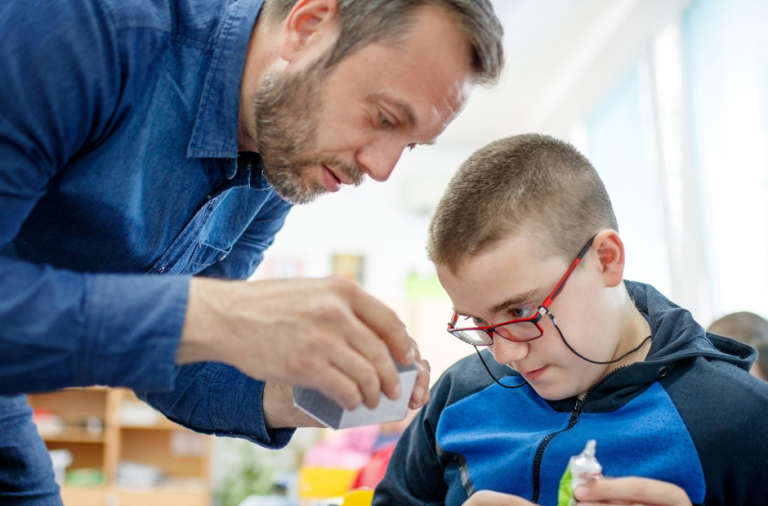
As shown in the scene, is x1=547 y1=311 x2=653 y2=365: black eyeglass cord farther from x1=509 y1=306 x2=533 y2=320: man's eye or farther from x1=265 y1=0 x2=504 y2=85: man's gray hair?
x1=265 y1=0 x2=504 y2=85: man's gray hair

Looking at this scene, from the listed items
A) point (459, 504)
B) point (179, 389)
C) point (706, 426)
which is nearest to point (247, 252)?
point (179, 389)

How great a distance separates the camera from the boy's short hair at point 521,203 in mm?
1197

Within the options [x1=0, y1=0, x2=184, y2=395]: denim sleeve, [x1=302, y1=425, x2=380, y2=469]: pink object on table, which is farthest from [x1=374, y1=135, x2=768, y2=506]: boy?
[x1=302, y1=425, x2=380, y2=469]: pink object on table

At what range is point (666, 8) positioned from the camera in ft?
11.0

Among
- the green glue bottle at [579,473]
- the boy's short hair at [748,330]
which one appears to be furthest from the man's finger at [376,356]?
the boy's short hair at [748,330]

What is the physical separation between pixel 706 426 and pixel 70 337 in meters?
0.93

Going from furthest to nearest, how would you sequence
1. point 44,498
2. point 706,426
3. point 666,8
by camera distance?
point 666,8
point 44,498
point 706,426

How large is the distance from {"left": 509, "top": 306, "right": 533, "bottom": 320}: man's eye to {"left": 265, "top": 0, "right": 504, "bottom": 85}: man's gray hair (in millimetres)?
443

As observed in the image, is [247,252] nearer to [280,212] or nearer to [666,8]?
[280,212]

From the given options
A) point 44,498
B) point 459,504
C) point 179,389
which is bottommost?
point 44,498

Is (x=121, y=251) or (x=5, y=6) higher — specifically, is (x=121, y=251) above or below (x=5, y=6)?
below

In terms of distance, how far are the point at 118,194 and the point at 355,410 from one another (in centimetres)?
52

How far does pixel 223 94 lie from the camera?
111 centimetres

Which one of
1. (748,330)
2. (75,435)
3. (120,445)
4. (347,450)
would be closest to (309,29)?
(748,330)
